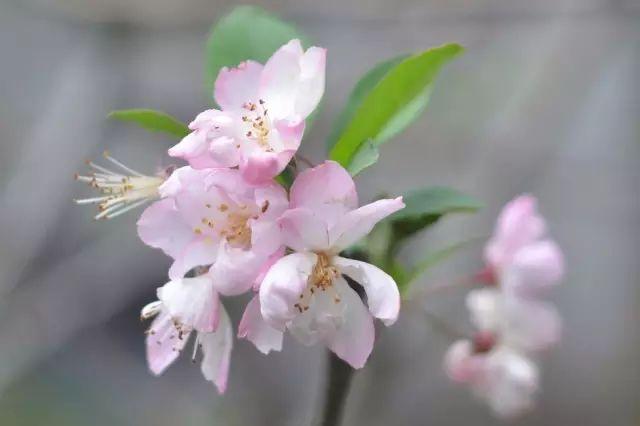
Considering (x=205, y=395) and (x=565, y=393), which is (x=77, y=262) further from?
(x=565, y=393)

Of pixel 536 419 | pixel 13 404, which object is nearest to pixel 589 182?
pixel 536 419

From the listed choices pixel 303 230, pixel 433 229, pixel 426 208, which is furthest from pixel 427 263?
pixel 433 229

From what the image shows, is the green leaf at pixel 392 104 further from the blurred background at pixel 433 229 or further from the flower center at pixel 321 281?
the blurred background at pixel 433 229

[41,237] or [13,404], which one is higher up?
[41,237]

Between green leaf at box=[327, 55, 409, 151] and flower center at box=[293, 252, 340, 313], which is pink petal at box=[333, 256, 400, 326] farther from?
green leaf at box=[327, 55, 409, 151]

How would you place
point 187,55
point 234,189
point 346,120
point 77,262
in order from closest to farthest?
point 234,189 → point 346,120 → point 77,262 → point 187,55

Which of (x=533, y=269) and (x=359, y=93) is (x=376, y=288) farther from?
(x=533, y=269)
